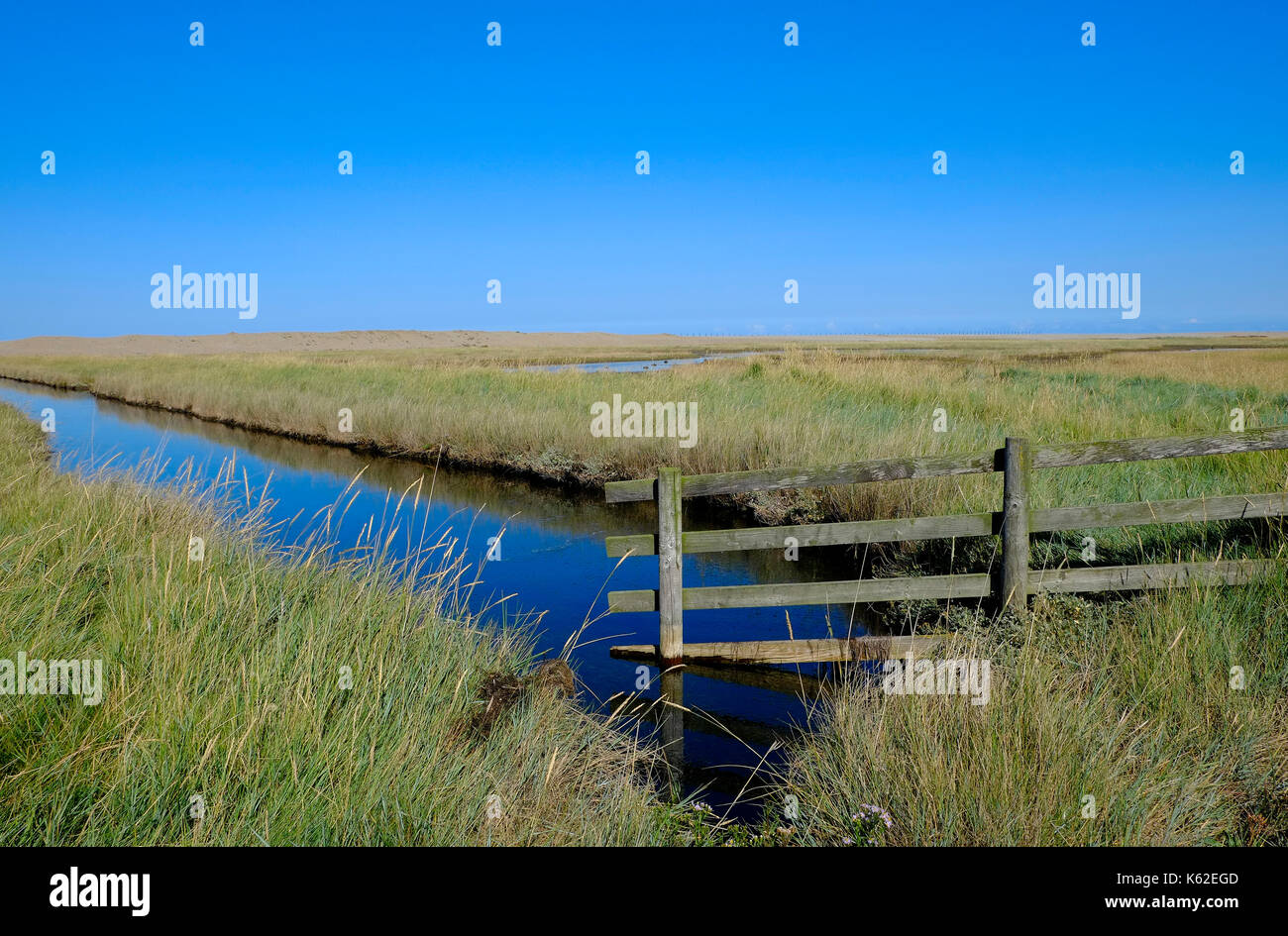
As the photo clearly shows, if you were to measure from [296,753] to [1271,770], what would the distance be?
4354mm

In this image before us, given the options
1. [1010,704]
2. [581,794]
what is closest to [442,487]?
[581,794]

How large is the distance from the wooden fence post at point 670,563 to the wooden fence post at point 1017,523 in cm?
259

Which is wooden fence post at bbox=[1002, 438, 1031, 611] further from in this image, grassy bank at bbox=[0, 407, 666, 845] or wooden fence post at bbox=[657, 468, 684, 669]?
grassy bank at bbox=[0, 407, 666, 845]

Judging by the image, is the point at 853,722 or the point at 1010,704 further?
the point at 853,722

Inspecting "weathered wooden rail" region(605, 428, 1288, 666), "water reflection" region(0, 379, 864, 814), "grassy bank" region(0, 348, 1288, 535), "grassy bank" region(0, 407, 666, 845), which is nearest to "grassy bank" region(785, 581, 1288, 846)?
"weathered wooden rail" region(605, 428, 1288, 666)

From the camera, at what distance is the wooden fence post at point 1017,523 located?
616 centimetres

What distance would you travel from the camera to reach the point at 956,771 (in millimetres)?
3602

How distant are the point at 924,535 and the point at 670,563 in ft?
6.97

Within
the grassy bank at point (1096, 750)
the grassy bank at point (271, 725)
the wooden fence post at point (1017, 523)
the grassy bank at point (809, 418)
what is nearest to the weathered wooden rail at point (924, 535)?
the wooden fence post at point (1017, 523)

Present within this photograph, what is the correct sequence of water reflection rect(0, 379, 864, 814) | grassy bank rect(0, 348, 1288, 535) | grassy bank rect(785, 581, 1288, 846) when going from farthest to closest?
1. grassy bank rect(0, 348, 1288, 535)
2. water reflection rect(0, 379, 864, 814)
3. grassy bank rect(785, 581, 1288, 846)

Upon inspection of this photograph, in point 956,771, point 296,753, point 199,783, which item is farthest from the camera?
point 956,771

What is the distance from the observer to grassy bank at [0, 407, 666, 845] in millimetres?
2895

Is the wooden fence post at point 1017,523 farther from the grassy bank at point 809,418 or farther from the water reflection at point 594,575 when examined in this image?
the grassy bank at point 809,418
